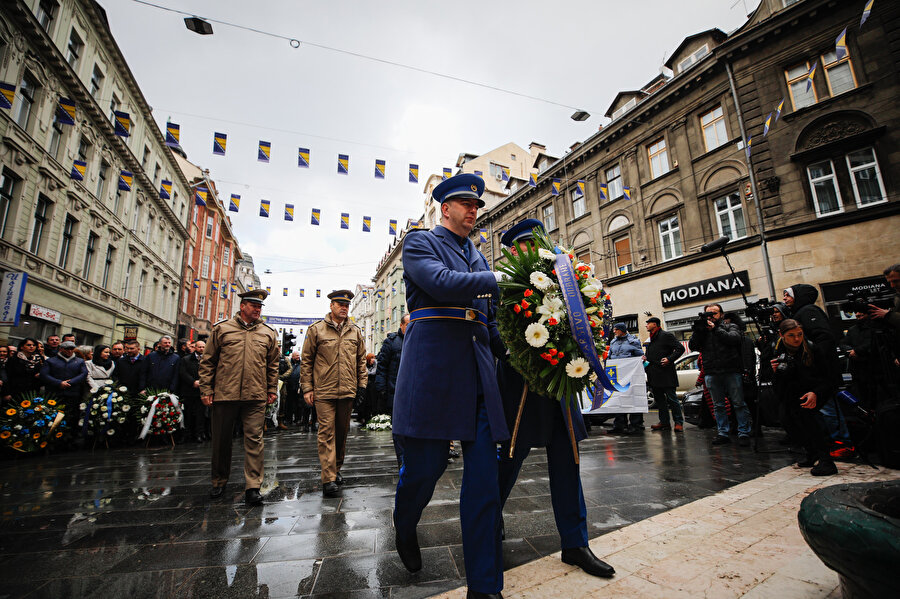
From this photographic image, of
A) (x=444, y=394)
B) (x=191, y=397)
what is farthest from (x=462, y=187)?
(x=191, y=397)

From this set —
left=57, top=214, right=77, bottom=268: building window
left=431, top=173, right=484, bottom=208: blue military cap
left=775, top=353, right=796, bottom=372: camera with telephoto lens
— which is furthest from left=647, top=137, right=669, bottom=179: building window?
left=57, top=214, right=77, bottom=268: building window

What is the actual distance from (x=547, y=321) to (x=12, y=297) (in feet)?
54.0

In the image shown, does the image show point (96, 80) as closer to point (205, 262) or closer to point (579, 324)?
point (205, 262)

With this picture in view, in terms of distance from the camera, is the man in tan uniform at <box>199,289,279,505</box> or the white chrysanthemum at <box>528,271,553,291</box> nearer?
the white chrysanthemum at <box>528,271,553,291</box>

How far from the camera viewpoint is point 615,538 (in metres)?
2.56

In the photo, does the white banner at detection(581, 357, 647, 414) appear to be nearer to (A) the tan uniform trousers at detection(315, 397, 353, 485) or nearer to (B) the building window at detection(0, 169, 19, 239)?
(A) the tan uniform trousers at detection(315, 397, 353, 485)

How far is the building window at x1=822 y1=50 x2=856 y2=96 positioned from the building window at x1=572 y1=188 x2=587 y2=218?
10029 mm

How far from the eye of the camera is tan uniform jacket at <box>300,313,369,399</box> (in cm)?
445

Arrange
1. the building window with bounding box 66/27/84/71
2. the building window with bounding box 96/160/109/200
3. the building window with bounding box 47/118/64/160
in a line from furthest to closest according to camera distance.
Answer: the building window with bounding box 96/160/109/200 → the building window with bounding box 66/27/84/71 → the building window with bounding box 47/118/64/160

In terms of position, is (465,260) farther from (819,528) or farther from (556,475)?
(819,528)

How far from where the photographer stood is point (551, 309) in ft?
7.40

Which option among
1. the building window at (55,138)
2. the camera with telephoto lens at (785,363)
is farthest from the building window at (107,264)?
the camera with telephoto lens at (785,363)

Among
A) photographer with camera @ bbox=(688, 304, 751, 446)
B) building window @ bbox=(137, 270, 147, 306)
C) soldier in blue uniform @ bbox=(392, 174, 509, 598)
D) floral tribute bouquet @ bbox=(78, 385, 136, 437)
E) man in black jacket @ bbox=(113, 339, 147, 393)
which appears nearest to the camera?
soldier in blue uniform @ bbox=(392, 174, 509, 598)

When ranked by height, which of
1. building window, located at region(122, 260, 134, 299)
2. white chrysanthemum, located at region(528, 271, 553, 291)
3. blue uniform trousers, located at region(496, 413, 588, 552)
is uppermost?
building window, located at region(122, 260, 134, 299)
